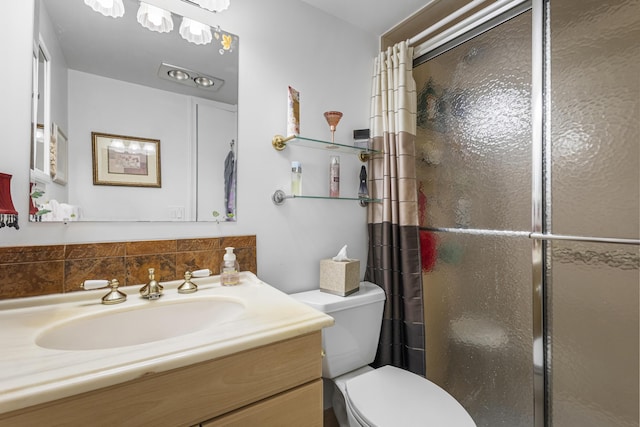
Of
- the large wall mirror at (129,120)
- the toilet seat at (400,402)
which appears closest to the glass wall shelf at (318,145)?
the large wall mirror at (129,120)

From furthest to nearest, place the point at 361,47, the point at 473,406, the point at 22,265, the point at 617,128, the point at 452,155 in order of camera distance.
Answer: the point at 361,47
the point at 452,155
the point at 473,406
the point at 617,128
the point at 22,265

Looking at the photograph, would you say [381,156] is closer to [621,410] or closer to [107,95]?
[107,95]

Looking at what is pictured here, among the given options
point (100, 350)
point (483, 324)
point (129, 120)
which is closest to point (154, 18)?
point (129, 120)

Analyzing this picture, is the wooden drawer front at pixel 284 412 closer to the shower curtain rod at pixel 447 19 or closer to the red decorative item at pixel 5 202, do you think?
the red decorative item at pixel 5 202

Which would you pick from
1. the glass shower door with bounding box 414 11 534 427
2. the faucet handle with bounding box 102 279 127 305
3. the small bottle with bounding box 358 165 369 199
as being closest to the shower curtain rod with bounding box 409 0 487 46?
the glass shower door with bounding box 414 11 534 427

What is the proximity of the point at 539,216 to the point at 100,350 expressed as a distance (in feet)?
4.72

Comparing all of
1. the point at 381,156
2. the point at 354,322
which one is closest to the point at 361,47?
the point at 381,156

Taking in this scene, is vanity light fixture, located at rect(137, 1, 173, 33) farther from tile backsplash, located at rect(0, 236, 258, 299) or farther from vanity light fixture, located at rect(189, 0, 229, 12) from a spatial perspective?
tile backsplash, located at rect(0, 236, 258, 299)

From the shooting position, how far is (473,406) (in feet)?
4.48

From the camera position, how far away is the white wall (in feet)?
3.78

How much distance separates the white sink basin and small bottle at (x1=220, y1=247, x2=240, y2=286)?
13 centimetres

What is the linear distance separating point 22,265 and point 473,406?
1.86 m

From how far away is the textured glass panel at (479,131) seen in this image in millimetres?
1221

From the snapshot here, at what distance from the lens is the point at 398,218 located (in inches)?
59.1
